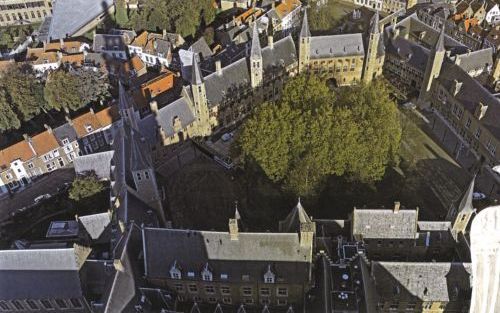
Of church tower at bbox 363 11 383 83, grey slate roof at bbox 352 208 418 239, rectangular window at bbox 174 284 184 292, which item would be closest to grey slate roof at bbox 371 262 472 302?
grey slate roof at bbox 352 208 418 239

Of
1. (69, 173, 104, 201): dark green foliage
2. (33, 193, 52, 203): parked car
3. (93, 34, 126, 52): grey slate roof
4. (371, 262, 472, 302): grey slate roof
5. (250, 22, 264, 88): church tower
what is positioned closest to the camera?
(371, 262, 472, 302): grey slate roof

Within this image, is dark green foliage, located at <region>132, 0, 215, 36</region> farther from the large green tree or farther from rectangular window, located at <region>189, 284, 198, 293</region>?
rectangular window, located at <region>189, 284, 198, 293</region>

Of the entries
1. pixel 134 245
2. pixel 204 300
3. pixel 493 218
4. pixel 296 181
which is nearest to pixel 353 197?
pixel 296 181

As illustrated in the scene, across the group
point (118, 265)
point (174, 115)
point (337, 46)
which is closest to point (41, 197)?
point (174, 115)

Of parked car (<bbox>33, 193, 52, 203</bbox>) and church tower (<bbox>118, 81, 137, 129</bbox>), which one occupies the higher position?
church tower (<bbox>118, 81, 137, 129</bbox>)

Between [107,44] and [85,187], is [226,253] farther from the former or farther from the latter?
[107,44]

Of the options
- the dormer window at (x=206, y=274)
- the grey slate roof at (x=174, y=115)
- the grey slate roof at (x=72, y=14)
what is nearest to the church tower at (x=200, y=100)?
the grey slate roof at (x=174, y=115)
